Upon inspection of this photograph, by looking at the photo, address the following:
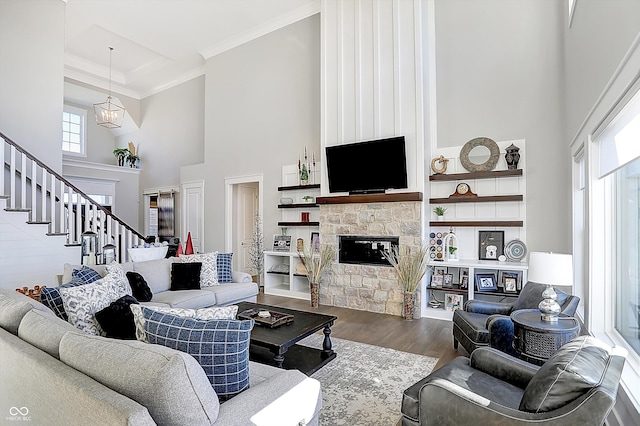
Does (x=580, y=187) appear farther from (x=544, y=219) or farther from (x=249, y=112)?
(x=249, y=112)

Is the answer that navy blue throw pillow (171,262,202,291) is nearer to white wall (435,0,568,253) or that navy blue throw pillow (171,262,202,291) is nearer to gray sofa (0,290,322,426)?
gray sofa (0,290,322,426)

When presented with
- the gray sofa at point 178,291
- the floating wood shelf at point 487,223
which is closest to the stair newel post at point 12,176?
the gray sofa at point 178,291

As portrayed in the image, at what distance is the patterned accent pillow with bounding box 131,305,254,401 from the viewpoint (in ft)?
4.99

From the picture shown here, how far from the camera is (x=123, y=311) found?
2.53 metres

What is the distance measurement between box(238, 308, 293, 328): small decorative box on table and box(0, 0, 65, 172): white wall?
5.22 meters

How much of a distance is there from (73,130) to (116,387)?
1056cm

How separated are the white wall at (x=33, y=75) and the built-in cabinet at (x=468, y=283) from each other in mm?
6750

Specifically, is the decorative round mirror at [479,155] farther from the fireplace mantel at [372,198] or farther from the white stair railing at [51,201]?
the white stair railing at [51,201]

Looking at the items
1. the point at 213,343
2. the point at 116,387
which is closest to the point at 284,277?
the point at 213,343

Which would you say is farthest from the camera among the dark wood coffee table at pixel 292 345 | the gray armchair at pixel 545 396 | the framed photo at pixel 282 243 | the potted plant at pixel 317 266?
the framed photo at pixel 282 243

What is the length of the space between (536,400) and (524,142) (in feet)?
13.2

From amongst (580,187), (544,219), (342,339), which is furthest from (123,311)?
(544,219)

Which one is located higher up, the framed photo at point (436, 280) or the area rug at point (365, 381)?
the framed photo at point (436, 280)

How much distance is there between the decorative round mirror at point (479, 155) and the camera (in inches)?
186
